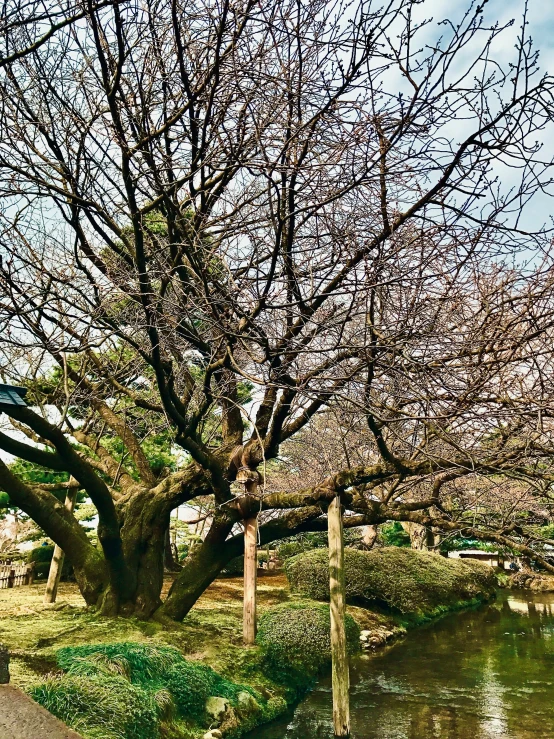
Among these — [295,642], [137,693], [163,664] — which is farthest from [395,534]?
[137,693]

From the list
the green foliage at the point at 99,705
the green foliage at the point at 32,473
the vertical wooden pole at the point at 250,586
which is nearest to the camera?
the green foliage at the point at 99,705

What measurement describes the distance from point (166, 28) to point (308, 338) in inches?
95.8

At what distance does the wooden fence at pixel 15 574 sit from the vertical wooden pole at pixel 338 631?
33.2 feet

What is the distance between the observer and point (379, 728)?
662 centimetres

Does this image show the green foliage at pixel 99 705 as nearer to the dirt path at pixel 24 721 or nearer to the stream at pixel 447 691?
the dirt path at pixel 24 721

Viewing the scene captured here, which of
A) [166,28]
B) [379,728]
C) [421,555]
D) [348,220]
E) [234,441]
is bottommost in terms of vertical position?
[379,728]

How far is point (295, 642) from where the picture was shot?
26.8 feet

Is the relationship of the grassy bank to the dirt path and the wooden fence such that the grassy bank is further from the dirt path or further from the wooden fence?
the wooden fence

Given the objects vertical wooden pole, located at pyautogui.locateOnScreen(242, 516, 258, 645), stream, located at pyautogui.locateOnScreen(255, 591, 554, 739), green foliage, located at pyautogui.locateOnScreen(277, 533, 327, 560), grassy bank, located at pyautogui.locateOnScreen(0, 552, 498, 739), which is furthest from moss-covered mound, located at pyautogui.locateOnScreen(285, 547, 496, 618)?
vertical wooden pole, located at pyautogui.locateOnScreen(242, 516, 258, 645)

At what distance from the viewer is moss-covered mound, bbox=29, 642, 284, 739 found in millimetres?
4629

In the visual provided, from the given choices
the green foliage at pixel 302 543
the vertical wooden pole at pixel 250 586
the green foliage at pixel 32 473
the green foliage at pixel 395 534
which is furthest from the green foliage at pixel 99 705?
the green foliage at pixel 395 534

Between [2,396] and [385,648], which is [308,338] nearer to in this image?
[2,396]

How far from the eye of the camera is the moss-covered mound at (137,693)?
15.2 feet

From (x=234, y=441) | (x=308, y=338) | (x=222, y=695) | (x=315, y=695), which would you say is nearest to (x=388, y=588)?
(x=315, y=695)
